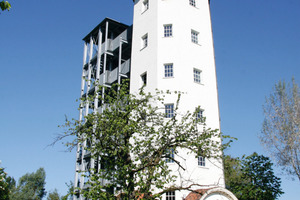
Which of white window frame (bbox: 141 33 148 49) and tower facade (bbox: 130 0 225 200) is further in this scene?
white window frame (bbox: 141 33 148 49)

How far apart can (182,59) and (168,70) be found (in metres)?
1.73

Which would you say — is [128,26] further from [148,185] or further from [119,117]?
[148,185]

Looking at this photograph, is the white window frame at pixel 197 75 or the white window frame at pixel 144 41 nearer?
the white window frame at pixel 197 75

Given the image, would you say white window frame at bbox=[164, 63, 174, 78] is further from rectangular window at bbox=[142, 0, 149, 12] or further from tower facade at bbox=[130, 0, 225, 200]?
rectangular window at bbox=[142, 0, 149, 12]

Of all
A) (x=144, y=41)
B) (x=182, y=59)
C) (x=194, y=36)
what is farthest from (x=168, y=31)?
(x=182, y=59)

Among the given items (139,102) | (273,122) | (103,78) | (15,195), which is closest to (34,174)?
(15,195)

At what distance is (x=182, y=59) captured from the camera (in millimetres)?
30781

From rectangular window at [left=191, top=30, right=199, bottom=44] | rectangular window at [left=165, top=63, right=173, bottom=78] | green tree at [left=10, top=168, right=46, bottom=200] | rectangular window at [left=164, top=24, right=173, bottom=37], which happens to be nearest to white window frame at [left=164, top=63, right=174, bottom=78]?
rectangular window at [left=165, top=63, right=173, bottom=78]

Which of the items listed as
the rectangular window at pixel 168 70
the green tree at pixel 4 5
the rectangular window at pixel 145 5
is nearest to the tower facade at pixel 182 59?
the rectangular window at pixel 168 70

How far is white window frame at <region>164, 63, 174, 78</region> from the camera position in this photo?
3041 centimetres

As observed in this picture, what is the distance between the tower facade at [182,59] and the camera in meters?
28.9

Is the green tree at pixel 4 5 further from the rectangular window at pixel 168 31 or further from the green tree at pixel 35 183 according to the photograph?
the green tree at pixel 35 183

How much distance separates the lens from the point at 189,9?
33.8 meters

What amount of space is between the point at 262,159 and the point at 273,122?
27.1ft
